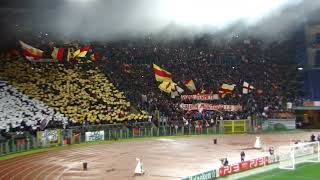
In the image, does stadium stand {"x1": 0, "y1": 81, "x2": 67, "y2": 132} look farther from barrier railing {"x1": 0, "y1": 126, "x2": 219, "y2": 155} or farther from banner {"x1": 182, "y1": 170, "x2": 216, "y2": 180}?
banner {"x1": 182, "y1": 170, "x2": 216, "y2": 180}

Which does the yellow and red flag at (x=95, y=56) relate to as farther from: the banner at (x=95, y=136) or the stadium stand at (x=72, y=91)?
the banner at (x=95, y=136)

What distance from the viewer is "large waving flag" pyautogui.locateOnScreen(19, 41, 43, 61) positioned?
50719mm

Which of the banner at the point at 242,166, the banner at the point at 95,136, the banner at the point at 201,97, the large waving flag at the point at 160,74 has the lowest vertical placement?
the banner at the point at 242,166

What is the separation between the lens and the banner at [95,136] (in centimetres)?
4391

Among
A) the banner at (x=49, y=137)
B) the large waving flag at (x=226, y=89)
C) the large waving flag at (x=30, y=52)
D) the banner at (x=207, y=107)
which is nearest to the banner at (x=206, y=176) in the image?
the banner at (x=49, y=137)

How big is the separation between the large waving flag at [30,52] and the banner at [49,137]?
491 inches

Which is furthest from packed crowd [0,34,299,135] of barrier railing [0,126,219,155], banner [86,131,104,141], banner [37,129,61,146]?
banner [37,129,61,146]

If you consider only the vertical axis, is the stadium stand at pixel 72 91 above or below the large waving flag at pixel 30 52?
below

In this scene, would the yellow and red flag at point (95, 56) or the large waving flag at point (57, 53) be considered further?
the yellow and red flag at point (95, 56)

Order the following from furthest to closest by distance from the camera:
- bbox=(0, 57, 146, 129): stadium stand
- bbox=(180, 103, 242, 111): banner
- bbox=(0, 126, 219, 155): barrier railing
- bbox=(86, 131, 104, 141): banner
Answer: bbox=(180, 103, 242, 111): banner, bbox=(0, 57, 146, 129): stadium stand, bbox=(86, 131, 104, 141): banner, bbox=(0, 126, 219, 155): barrier railing

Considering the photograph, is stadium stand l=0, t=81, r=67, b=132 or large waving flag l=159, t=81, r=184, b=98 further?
large waving flag l=159, t=81, r=184, b=98

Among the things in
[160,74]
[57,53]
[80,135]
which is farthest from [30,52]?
[160,74]

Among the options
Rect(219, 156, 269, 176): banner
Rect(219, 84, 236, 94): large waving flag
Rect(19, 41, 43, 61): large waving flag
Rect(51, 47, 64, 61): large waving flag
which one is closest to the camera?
Rect(219, 156, 269, 176): banner

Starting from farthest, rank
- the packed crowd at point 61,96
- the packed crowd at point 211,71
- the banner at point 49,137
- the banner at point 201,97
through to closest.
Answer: the banner at point 201,97 < the packed crowd at point 211,71 < the packed crowd at point 61,96 < the banner at point 49,137
